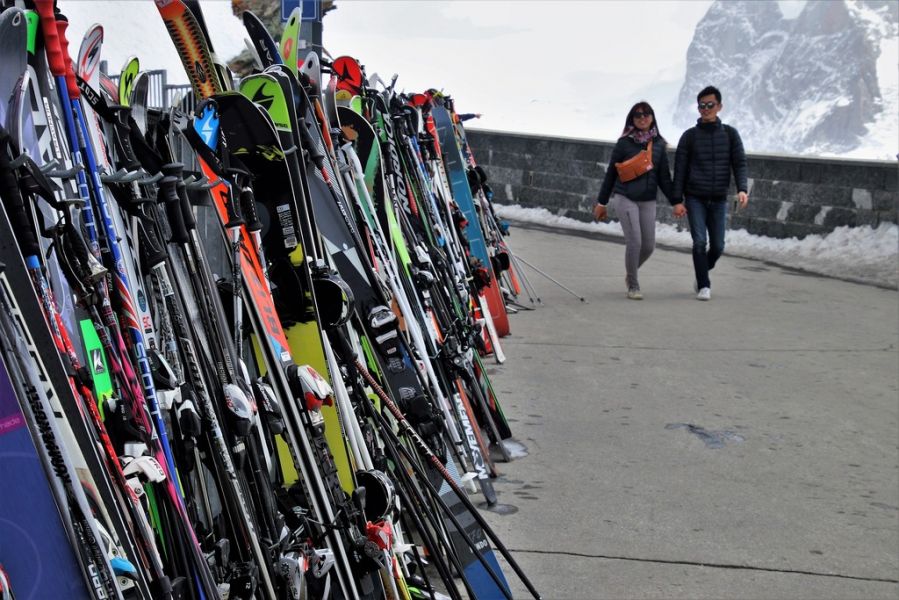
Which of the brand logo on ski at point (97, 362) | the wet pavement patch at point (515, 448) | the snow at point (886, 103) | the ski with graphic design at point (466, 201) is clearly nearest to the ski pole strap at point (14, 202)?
the brand logo on ski at point (97, 362)

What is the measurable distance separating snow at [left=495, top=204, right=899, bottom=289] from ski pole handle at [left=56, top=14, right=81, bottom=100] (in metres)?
9.97

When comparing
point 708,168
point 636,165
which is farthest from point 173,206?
point 708,168

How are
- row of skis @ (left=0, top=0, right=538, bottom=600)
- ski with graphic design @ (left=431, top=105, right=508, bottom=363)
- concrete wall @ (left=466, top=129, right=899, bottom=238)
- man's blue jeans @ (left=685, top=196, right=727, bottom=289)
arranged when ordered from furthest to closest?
concrete wall @ (left=466, top=129, right=899, bottom=238)
man's blue jeans @ (left=685, top=196, right=727, bottom=289)
ski with graphic design @ (left=431, top=105, right=508, bottom=363)
row of skis @ (left=0, top=0, right=538, bottom=600)

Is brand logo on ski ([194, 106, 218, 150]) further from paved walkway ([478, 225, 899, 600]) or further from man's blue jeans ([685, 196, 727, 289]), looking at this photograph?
man's blue jeans ([685, 196, 727, 289])

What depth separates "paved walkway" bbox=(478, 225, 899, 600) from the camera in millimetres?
3768

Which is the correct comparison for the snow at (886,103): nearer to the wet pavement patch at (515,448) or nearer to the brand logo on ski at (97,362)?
the wet pavement patch at (515,448)

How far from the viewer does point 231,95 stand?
9.58 feet

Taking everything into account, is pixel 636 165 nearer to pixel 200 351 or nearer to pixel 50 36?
pixel 200 351

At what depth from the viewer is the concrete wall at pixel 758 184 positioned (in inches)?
467

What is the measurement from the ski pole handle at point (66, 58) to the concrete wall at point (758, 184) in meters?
11.0

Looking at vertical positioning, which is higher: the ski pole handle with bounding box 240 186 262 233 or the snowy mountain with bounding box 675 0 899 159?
the snowy mountain with bounding box 675 0 899 159

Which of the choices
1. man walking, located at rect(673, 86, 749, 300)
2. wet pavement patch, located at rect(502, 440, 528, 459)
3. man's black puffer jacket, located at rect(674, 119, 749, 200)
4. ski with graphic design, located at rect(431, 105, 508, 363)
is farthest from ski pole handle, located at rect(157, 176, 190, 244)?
man's black puffer jacket, located at rect(674, 119, 749, 200)

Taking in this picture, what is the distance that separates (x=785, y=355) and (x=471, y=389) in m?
3.41

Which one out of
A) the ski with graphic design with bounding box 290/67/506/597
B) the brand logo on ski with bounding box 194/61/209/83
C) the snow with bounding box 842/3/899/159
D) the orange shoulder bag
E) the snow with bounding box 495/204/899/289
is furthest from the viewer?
the snow with bounding box 842/3/899/159
